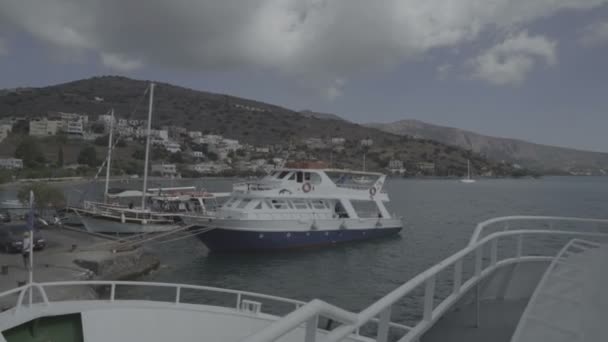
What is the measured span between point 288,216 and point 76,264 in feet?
35.8

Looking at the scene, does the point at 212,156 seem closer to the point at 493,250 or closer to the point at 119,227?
the point at 119,227

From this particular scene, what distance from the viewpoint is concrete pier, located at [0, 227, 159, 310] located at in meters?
14.7

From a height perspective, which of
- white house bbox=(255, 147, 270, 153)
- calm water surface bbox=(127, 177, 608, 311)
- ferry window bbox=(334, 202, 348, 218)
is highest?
white house bbox=(255, 147, 270, 153)

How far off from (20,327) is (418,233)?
101 feet

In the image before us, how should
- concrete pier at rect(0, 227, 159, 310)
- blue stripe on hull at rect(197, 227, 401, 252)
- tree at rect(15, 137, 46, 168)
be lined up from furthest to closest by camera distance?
tree at rect(15, 137, 46, 168) < blue stripe on hull at rect(197, 227, 401, 252) < concrete pier at rect(0, 227, 159, 310)

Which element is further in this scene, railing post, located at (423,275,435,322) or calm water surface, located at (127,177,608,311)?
calm water surface, located at (127,177,608,311)

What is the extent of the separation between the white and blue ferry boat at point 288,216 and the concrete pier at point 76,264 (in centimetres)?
416

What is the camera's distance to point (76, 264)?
18.0 m

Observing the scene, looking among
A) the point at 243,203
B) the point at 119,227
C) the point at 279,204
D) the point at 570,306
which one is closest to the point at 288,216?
the point at 279,204

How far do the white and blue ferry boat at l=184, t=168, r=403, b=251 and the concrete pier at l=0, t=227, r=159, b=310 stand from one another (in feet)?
13.6

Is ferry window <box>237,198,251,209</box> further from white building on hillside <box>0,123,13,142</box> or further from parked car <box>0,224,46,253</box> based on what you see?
white building on hillside <box>0,123,13,142</box>

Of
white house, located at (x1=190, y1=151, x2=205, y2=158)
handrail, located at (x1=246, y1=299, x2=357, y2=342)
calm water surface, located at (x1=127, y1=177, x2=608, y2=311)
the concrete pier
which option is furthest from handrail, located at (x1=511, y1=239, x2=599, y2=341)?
white house, located at (x1=190, y1=151, x2=205, y2=158)

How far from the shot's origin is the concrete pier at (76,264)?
14703mm

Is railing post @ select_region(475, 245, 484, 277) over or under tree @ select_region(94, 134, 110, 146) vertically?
under
